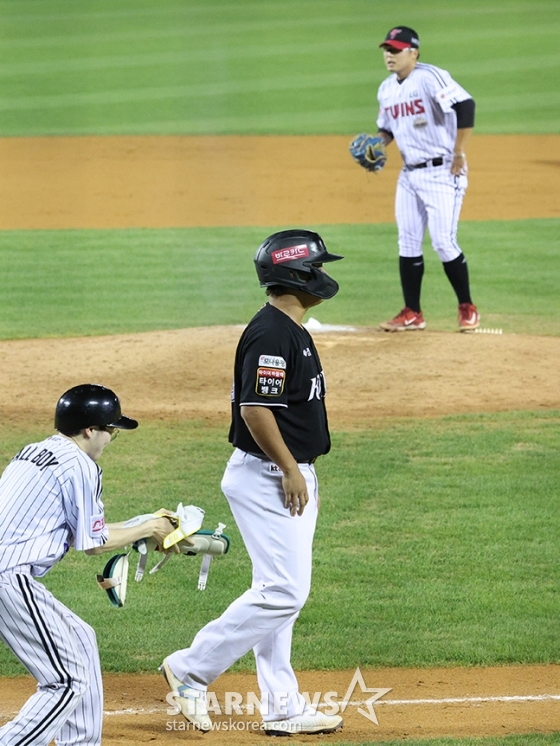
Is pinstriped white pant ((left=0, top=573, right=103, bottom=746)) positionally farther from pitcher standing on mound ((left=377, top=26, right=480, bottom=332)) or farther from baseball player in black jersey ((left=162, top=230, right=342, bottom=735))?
pitcher standing on mound ((left=377, top=26, right=480, bottom=332))

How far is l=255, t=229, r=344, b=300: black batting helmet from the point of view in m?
4.14

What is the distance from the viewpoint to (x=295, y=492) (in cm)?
404

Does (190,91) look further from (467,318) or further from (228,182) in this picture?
(467,318)

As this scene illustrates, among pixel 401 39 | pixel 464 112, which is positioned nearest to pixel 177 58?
pixel 401 39

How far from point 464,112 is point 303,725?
6.64 metres

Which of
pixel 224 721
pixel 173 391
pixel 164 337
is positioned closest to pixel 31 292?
pixel 164 337

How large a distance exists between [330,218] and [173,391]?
26.6 ft

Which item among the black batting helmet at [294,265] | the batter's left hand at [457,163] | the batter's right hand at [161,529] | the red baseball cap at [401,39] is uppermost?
the red baseball cap at [401,39]

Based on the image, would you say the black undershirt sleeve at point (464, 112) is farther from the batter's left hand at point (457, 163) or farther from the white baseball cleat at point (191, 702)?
the white baseball cleat at point (191, 702)

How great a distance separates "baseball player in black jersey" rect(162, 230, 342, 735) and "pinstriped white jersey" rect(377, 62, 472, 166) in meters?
5.92

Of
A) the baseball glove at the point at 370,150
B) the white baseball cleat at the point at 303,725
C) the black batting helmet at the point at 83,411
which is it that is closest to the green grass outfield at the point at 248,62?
the baseball glove at the point at 370,150

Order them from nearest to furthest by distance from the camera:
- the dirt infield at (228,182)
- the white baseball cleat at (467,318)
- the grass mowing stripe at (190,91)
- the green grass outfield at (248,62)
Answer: the white baseball cleat at (467,318) → the dirt infield at (228,182) → the green grass outfield at (248,62) → the grass mowing stripe at (190,91)

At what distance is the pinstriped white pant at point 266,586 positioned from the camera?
4.07 meters

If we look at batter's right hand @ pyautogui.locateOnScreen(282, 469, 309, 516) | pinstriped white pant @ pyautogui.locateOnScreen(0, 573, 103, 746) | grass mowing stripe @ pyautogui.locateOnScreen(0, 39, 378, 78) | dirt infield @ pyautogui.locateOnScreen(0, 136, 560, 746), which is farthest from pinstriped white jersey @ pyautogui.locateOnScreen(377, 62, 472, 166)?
grass mowing stripe @ pyautogui.locateOnScreen(0, 39, 378, 78)
